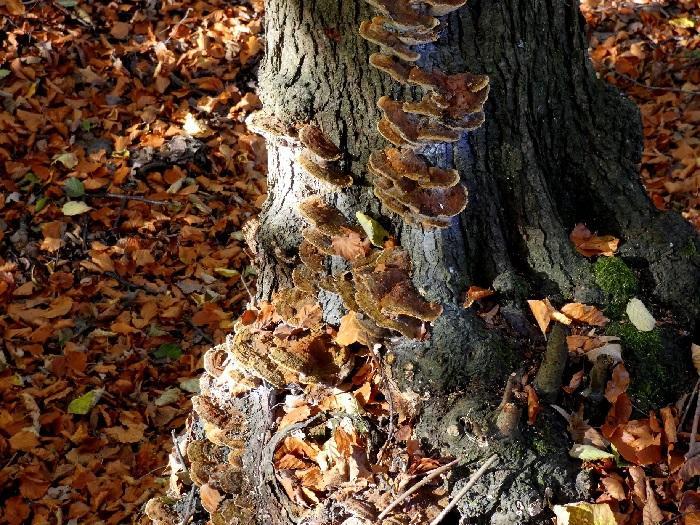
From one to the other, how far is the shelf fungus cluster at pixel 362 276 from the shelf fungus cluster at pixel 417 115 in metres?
0.23

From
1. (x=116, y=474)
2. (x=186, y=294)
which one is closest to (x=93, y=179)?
(x=186, y=294)

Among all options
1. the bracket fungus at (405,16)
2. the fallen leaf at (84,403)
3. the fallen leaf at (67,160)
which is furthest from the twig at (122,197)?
the bracket fungus at (405,16)

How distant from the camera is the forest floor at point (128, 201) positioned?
442 cm

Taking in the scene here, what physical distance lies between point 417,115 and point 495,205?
53 centimetres

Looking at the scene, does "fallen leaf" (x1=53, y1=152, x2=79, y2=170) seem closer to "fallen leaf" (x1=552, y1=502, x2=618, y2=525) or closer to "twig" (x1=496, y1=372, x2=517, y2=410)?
"twig" (x1=496, y1=372, x2=517, y2=410)

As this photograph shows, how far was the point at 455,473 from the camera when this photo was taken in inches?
100

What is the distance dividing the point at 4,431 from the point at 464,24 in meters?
3.65

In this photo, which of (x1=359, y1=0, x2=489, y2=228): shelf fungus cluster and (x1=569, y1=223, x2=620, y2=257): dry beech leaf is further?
(x1=569, y1=223, x2=620, y2=257): dry beech leaf

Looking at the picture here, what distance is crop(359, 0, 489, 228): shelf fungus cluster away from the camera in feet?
8.18

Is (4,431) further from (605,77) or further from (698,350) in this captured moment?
(605,77)

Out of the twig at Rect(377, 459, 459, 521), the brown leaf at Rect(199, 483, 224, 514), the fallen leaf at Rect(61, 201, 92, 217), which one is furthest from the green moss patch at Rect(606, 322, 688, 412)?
the fallen leaf at Rect(61, 201, 92, 217)

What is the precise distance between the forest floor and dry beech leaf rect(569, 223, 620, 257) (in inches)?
71.9

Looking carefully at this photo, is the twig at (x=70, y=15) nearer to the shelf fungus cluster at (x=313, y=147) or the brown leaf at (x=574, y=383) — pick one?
the shelf fungus cluster at (x=313, y=147)

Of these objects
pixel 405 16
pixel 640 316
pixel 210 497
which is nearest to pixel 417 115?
pixel 405 16
